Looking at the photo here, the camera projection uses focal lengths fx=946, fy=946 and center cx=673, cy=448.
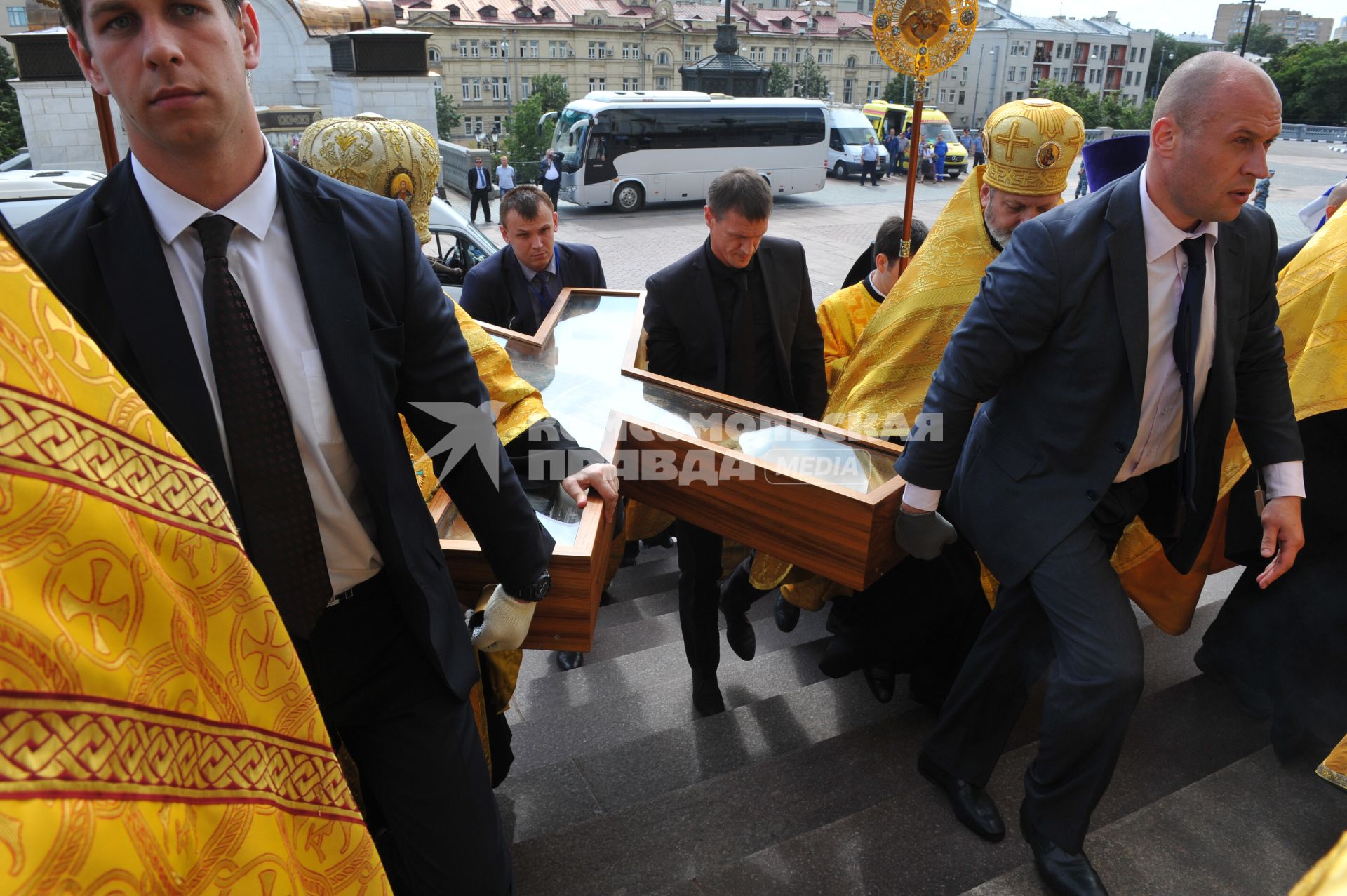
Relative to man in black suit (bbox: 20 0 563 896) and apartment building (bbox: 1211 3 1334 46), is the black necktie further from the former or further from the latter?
apartment building (bbox: 1211 3 1334 46)

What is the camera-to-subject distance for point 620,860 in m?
2.45

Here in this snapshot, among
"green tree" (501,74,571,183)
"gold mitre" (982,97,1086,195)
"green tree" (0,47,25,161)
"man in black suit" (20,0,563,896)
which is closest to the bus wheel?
"green tree" (501,74,571,183)

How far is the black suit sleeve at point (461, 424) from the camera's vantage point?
169cm

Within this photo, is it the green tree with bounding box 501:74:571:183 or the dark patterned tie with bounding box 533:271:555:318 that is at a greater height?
the dark patterned tie with bounding box 533:271:555:318

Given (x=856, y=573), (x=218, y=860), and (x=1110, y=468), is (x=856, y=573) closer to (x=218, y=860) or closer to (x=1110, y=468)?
(x=1110, y=468)

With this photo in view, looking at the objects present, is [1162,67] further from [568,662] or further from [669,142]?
[568,662]

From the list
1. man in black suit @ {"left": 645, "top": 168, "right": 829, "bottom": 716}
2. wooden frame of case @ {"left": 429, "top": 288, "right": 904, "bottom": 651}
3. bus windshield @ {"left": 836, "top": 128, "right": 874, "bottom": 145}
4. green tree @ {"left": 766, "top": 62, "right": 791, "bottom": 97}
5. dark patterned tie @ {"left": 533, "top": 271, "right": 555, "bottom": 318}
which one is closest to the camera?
wooden frame of case @ {"left": 429, "top": 288, "right": 904, "bottom": 651}

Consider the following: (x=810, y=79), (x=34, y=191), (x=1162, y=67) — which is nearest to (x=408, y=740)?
(x=34, y=191)

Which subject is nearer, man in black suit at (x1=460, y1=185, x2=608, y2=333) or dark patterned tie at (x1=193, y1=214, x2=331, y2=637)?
dark patterned tie at (x1=193, y1=214, x2=331, y2=637)

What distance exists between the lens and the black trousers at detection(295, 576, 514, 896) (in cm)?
171

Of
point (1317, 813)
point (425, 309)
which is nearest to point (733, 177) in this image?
point (425, 309)

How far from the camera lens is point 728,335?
348 cm

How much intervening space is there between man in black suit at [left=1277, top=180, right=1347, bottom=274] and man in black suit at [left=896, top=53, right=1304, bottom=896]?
2.75ft

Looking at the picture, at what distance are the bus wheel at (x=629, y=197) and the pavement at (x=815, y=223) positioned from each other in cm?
26
